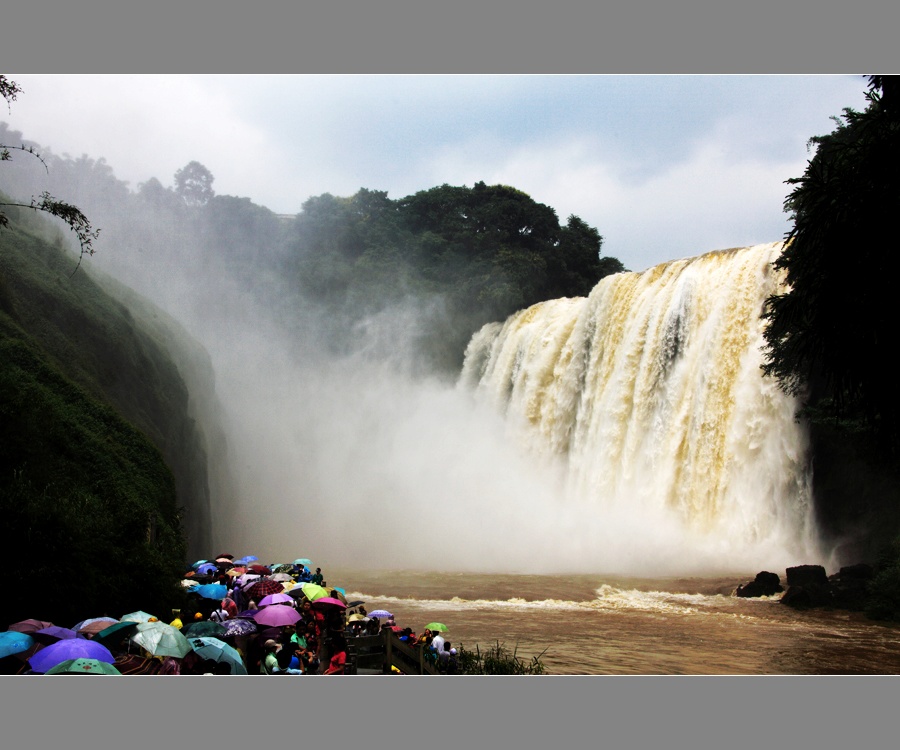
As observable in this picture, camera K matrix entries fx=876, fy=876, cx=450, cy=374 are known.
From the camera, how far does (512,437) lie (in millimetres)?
30766

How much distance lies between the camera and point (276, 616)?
10594 mm

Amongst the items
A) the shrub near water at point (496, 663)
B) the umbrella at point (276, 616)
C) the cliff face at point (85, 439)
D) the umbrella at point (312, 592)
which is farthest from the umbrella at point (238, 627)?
the shrub near water at point (496, 663)

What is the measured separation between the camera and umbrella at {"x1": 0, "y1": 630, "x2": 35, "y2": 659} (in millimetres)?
8148

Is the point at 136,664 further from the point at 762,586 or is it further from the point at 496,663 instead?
the point at 762,586

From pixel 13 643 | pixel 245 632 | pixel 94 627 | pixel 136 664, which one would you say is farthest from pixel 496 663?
pixel 13 643

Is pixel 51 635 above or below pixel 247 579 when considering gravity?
below

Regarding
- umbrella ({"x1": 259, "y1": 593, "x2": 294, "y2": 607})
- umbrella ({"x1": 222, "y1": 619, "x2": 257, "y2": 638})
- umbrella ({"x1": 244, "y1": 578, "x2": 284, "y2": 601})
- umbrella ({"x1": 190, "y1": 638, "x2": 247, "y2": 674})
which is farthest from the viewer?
umbrella ({"x1": 244, "y1": 578, "x2": 284, "y2": 601})

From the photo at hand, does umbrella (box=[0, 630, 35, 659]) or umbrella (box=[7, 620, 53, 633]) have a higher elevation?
umbrella (box=[7, 620, 53, 633])

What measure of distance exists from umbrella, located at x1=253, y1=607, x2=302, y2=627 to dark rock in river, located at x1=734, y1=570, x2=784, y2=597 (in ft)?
28.9

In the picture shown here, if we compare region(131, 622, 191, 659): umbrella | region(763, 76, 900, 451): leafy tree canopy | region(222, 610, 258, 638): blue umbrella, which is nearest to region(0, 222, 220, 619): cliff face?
region(222, 610, 258, 638): blue umbrella

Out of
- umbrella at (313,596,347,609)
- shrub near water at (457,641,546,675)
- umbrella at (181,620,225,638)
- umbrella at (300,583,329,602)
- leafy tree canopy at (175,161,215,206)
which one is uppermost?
leafy tree canopy at (175,161,215,206)

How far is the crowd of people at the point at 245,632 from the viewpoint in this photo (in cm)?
884

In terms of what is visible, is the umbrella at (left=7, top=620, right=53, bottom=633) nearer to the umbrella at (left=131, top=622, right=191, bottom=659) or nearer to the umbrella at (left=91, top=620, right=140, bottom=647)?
the umbrella at (left=91, top=620, right=140, bottom=647)

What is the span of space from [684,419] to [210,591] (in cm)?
1296
